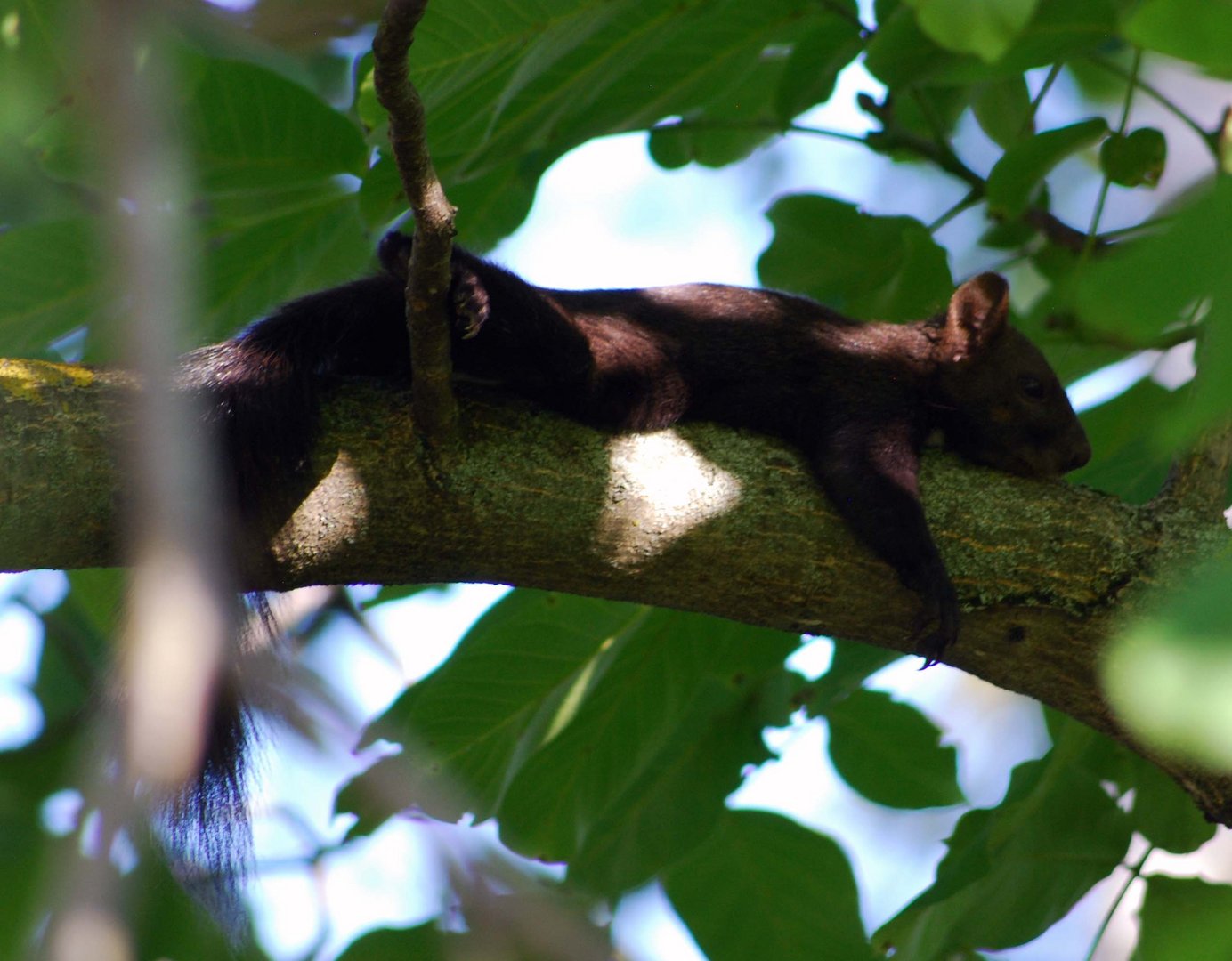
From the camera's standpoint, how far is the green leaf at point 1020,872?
3.04 meters

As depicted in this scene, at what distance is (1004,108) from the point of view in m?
4.22

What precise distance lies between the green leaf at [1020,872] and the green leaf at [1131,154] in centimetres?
158

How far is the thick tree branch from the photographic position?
2543mm

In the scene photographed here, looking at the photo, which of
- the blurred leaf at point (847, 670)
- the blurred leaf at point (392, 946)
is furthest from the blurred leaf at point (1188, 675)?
the blurred leaf at point (847, 670)

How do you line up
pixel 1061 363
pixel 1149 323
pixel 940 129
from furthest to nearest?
pixel 1061 363
pixel 940 129
pixel 1149 323

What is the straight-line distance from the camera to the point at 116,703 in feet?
8.84

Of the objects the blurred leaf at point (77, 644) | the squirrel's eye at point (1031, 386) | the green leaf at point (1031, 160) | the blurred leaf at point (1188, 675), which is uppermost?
the blurred leaf at point (1188, 675)

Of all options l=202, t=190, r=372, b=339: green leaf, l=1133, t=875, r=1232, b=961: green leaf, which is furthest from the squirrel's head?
l=1133, t=875, r=1232, b=961: green leaf

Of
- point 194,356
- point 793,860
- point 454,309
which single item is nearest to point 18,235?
point 194,356

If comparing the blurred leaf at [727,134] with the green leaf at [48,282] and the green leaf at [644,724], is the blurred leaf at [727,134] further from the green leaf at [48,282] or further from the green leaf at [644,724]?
the green leaf at [48,282]

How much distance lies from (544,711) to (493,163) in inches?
57.9

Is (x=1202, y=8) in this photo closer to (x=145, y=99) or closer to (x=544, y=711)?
(x=145, y=99)

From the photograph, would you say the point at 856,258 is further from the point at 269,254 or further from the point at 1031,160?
the point at 269,254

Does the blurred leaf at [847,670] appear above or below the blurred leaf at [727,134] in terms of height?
below
